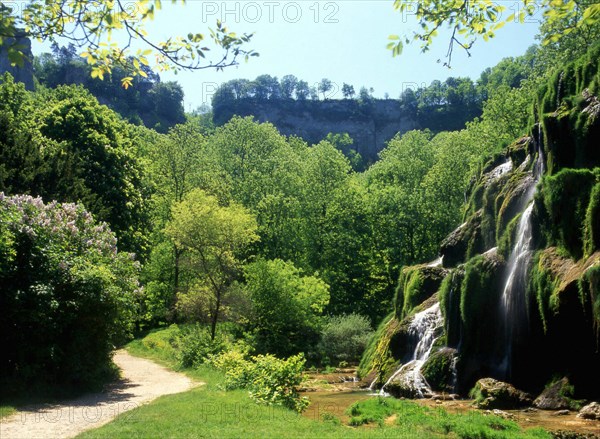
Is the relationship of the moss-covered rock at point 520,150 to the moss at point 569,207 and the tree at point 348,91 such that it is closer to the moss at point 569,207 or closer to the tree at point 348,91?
the moss at point 569,207

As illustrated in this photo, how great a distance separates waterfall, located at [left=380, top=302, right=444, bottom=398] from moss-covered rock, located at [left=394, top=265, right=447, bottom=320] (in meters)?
1.57

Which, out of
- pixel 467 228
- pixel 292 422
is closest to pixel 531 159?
pixel 467 228

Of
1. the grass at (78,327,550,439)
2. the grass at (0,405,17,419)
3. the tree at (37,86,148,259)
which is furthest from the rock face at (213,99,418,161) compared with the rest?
the grass at (0,405,17,419)

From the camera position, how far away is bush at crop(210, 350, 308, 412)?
1455 centimetres

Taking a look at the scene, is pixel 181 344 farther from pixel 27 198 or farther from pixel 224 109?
pixel 224 109

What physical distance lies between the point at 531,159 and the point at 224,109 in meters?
79.8

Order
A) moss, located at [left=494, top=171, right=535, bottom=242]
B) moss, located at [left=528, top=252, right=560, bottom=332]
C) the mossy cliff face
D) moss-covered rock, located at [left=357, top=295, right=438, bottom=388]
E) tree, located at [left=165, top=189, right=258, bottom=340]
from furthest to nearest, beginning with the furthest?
tree, located at [left=165, top=189, right=258, bottom=340], moss, located at [left=494, top=171, right=535, bottom=242], moss-covered rock, located at [left=357, top=295, right=438, bottom=388], moss, located at [left=528, top=252, right=560, bottom=332], the mossy cliff face

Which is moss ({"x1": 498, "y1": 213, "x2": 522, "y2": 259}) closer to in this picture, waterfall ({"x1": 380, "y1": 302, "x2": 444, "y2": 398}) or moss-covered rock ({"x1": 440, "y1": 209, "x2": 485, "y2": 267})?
waterfall ({"x1": 380, "y1": 302, "x2": 444, "y2": 398})

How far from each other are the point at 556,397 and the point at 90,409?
12.5 m

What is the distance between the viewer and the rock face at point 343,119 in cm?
10775

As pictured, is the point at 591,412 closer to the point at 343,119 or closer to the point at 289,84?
the point at 343,119

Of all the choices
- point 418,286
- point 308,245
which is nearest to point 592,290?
point 418,286

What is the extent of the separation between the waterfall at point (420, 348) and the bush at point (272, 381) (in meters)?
6.13

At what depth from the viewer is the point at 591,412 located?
48.8 feet
